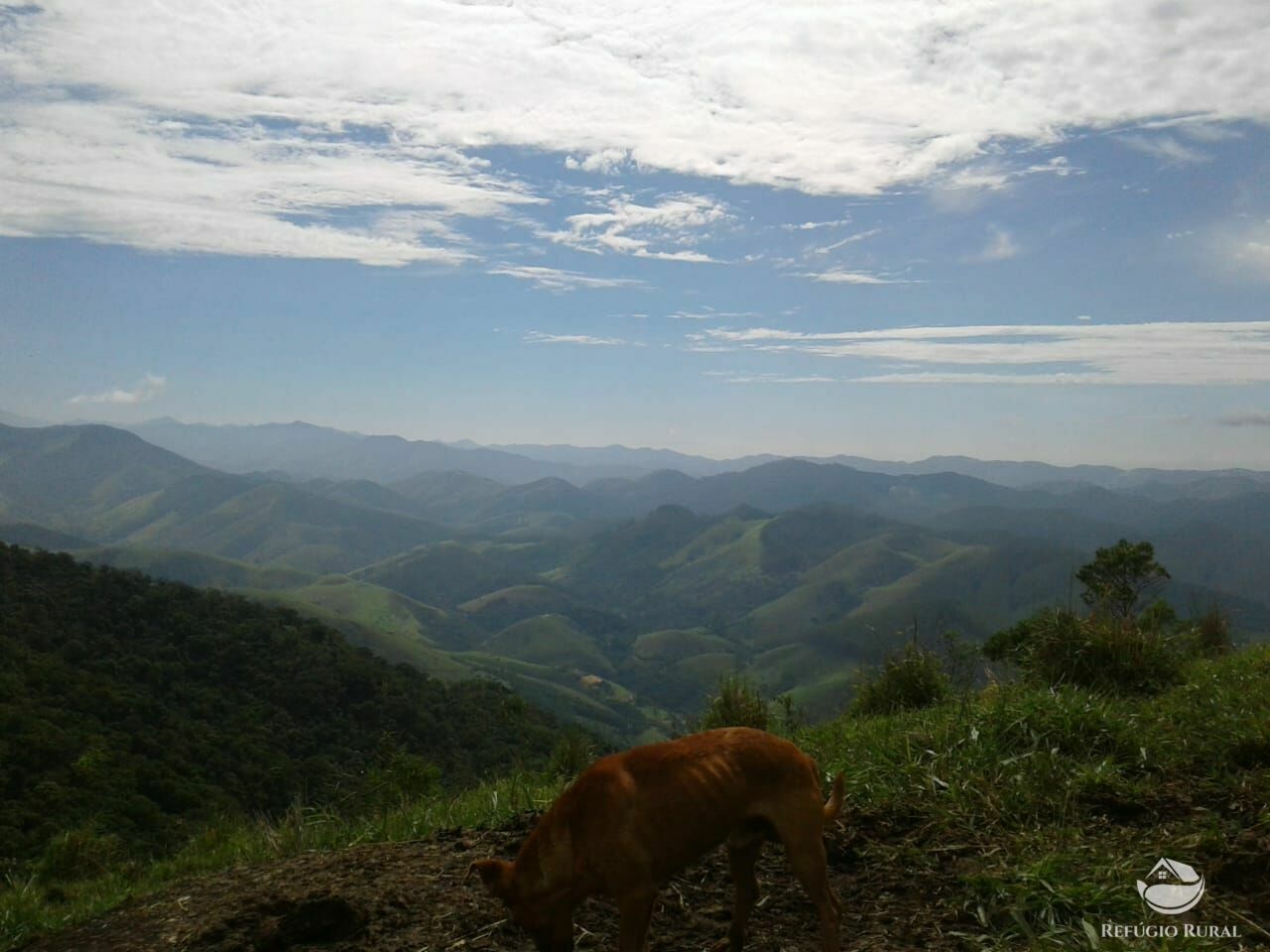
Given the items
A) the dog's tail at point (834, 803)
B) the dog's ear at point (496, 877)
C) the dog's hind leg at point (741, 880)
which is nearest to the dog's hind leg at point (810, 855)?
the dog's tail at point (834, 803)

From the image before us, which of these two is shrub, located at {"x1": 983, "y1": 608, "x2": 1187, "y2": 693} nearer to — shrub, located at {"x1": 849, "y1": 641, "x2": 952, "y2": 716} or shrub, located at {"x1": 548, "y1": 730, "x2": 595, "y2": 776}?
shrub, located at {"x1": 849, "y1": 641, "x2": 952, "y2": 716}

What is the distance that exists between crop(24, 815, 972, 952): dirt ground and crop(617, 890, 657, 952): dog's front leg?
113cm

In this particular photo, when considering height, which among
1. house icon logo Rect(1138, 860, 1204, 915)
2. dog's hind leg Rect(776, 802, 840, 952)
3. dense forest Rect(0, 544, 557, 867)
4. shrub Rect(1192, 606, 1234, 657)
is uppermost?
dog's hind leg Rect(776, 802, 840, 952)

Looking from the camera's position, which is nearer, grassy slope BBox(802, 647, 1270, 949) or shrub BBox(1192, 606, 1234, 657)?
grassy slope BBox(802, 647, 1270, 949)

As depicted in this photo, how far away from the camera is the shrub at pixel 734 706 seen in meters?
9.14

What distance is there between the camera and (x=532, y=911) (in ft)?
11.1

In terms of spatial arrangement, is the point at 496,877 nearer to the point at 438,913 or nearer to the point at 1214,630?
the point at 438,913

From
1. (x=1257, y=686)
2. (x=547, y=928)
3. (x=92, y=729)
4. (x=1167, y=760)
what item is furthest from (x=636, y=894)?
(x=92, y=729)

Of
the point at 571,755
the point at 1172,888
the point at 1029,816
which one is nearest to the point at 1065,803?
the point at 1029,816

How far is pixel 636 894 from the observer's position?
128 inches

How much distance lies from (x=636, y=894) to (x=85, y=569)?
7745 centimetres

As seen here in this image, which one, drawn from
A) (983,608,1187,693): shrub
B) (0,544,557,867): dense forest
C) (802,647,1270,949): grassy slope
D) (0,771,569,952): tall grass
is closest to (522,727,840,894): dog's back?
(802,647,1270,949): grassy slope

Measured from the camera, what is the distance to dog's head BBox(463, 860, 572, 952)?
11.1 feet

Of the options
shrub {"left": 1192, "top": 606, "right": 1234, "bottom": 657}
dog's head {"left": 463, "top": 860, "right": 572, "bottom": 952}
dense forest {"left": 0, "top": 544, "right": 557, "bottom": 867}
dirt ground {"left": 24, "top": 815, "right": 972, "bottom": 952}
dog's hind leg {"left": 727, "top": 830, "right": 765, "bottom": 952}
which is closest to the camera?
dog's head {"left": 463, "top": 860, "right": 572, "bottom": 952}
